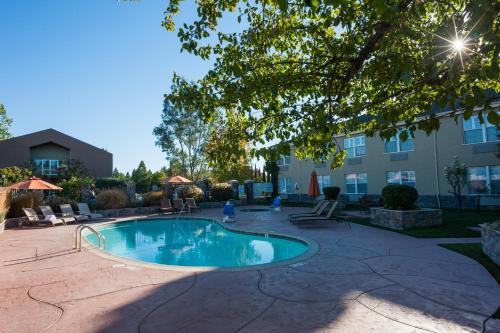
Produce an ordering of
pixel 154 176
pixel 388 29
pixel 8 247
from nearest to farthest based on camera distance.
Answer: pixel 388 29 < pixel 8 247 < pixel 154 176

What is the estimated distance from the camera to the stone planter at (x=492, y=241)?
670 centimetres

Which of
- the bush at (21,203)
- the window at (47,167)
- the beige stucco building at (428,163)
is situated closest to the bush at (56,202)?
the bush at (21,203)

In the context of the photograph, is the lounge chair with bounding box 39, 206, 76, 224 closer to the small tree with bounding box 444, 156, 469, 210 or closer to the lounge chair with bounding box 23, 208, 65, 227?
the lounge chair with bounding box 23, 208, 65, 227

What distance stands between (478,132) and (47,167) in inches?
1630

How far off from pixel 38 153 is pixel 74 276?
38539mm

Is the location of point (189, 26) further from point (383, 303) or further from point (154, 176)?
point (154, 176)

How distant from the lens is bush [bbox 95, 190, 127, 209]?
20.1m

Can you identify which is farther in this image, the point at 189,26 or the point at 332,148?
the point at 189,26

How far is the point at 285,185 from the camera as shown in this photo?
30969 mm

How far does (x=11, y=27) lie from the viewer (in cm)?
994

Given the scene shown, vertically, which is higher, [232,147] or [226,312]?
[232,147]

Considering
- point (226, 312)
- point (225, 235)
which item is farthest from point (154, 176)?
point (226, 312)

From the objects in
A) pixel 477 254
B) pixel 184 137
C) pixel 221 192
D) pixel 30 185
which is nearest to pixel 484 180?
pixel 477 254

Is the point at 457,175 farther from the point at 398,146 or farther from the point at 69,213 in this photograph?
the point at 69,213
